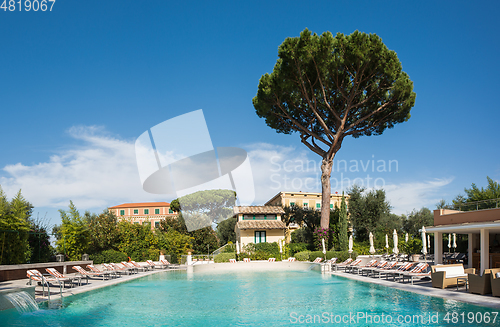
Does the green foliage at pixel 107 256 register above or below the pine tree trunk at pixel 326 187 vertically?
below

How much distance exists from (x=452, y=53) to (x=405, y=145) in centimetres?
735

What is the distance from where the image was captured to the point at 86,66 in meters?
17.6

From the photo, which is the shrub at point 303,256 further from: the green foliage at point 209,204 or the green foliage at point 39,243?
the green foliage at point 209,204

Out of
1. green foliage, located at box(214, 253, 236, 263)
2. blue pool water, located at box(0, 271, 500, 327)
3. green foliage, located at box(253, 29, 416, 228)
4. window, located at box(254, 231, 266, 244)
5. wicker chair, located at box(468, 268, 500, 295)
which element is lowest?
green foliage, located at box(214, 253, 236, 263)

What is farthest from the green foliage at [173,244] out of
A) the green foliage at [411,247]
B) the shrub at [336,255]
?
Answer: the green foliage at [411,247]

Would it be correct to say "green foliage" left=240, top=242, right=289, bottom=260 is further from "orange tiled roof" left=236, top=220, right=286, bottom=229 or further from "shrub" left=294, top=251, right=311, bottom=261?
"orange tiled roof" left=236, top=220, right=286, bottom=229

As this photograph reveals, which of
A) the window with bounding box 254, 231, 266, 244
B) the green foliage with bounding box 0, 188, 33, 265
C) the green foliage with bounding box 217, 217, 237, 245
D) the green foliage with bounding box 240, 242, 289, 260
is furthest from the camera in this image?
the green foliage with bounding box 217, 217, 237, 245

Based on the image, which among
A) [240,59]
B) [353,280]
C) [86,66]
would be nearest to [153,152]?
[86,66]

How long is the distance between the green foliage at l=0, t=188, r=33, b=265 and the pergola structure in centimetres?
1943

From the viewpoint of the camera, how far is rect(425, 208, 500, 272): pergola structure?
1398 centimetres

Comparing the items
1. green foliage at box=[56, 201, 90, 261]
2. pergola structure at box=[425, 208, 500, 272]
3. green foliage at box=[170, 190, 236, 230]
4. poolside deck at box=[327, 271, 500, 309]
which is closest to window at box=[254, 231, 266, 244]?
green foliage at box=[170, 190, 236, 230]

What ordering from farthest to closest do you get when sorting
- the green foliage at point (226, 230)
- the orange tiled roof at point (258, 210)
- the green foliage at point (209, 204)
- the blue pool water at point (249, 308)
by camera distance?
the green foliage at point (209, 204) → the green foliage at point (226, 230) → the orange tiled roof at point (258, 210) → the blue pool water at point (249, 308)

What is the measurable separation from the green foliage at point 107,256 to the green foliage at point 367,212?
21.8 meters

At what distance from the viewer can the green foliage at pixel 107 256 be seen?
21939 millimetres
